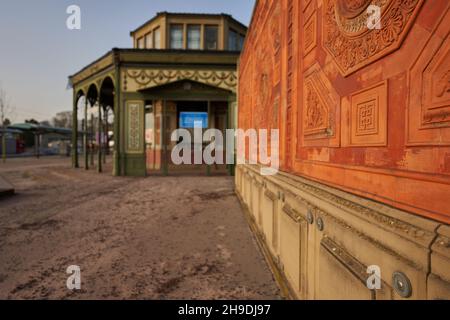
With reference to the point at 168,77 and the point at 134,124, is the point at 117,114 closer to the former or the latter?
the point at 134,124

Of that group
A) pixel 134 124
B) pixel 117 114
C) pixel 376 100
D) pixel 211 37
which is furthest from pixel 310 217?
pixel 211 37

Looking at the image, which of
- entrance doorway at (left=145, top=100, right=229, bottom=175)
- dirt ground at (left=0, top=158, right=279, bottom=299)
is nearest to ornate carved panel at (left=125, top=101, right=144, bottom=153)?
entrance doorway at (left=145, top=100, right=229, bottom=175)

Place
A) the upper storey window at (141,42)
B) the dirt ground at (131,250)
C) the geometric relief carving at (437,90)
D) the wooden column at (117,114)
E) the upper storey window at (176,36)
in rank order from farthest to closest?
1. the upper storey window at (141,42)
2. the upper storey window at (176,36)
3. the wooden column at (117,114)
4. the dirt ground at (131,250)
5. the geometric relief carving at (437,90)

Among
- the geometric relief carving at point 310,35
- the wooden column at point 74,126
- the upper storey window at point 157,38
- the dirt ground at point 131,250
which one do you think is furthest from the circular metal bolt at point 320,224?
the upper storey window at point 157,38

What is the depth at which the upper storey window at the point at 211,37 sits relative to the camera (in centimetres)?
1351

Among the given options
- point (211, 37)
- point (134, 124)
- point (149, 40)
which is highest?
point (149, 40)

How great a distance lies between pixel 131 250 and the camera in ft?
8.61

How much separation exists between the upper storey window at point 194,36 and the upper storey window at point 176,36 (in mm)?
470

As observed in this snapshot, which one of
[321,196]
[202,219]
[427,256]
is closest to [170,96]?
[202,219]

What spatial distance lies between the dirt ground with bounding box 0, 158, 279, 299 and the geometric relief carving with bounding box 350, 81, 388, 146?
1452 mm

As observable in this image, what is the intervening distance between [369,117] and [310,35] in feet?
2.80

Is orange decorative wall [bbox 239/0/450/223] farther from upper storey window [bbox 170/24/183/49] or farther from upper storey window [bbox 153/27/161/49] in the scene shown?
upper storey window [bbox 153/27/161/49]

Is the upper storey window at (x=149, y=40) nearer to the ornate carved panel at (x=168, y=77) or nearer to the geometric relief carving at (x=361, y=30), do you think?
the ornate carved panel at (x=168, y=77)

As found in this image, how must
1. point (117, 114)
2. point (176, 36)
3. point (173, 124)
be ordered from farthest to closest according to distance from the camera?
point (176, 36)
point (173, 124)
point (117, 114)
